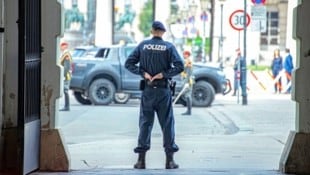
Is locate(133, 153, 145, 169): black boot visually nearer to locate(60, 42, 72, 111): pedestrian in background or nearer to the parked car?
locate(60, 42, 72, 111): pedestrian in background

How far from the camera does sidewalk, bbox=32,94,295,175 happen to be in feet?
30.4

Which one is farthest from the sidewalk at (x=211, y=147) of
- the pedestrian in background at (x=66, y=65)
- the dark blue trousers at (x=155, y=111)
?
the pedestrian in background at (x=66, y=65)

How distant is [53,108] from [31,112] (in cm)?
43

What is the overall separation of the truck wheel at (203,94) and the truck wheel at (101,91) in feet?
8.38

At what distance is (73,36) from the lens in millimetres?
76875

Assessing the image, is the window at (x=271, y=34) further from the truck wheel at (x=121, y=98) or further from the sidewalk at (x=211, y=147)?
the sidewalk at (x=211, y=147)

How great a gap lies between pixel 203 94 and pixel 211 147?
10.0 metres

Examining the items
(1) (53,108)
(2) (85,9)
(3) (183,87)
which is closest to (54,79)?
(1) (53,108)

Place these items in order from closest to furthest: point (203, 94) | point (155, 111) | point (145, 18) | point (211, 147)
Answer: point (155, 111), point (211, 147), point (203, 94), point (145, 18)

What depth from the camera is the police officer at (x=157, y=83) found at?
9062 mm

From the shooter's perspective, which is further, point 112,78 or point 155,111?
point 112,78

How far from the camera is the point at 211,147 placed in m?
12.4

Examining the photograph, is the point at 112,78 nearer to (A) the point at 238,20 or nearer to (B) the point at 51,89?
(A) the point at 238,20

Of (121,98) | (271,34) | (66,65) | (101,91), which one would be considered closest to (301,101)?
(66,65)
